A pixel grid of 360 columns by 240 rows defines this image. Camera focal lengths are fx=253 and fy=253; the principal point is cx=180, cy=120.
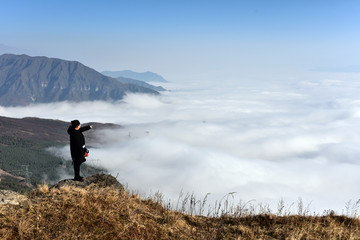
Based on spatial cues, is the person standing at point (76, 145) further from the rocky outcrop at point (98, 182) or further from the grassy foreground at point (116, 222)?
the grassy foreground at point (116, 222)

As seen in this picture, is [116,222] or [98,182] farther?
[98,182]

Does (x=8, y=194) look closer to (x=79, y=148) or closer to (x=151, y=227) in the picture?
(x=79, y=148)

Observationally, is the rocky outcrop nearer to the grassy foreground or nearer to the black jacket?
the black jacket

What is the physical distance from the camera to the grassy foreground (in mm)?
5547

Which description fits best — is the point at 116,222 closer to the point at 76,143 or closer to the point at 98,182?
the point at 98,182

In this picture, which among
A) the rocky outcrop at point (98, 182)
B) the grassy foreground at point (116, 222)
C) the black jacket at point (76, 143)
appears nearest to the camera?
the grassy foreground at point (116, 222)

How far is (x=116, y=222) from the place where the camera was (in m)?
6.03

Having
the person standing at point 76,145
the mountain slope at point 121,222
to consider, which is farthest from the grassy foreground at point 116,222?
the person standing at point 76,145

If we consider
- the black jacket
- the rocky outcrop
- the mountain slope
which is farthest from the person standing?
the mountain slope

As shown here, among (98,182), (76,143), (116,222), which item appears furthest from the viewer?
(76,143)

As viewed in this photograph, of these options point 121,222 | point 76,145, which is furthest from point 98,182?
point 121,222

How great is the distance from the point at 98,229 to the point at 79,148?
5.59 m

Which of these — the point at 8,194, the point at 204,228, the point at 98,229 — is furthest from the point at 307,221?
the point at 8,194

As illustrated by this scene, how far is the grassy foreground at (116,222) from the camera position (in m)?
5.55
